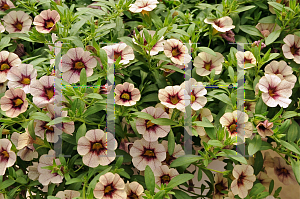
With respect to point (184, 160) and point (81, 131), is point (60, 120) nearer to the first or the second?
point (81, 131)

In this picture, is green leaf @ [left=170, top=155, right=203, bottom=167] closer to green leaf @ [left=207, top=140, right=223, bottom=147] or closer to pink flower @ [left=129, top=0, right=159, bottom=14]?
green leaf @ [left=207, top=140, right=223, bottom=147]

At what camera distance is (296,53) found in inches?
53.2

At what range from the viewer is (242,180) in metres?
1.16

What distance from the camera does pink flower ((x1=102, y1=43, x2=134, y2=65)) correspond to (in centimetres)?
115

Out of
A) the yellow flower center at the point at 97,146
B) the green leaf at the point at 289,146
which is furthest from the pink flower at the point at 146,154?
the green leaf at the point at 289,146

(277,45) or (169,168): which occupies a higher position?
(277,45)

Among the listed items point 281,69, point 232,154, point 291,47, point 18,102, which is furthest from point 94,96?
point 291,47

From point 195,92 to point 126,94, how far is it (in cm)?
24

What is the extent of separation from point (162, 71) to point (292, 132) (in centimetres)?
55

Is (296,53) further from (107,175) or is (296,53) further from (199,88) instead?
(107,175)

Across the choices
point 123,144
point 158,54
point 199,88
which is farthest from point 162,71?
point 123,144

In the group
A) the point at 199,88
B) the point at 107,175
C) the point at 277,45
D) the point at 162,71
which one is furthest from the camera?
the point at 277,45

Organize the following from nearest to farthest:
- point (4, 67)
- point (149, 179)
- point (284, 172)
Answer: point (149, 179) < point (4, 67) < point (284, 172)

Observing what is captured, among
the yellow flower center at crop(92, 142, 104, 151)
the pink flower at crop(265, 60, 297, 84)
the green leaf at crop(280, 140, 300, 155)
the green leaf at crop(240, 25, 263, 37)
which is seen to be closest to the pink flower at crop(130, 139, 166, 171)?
the yellow flower center at crop(92, 142, 104, 151)
